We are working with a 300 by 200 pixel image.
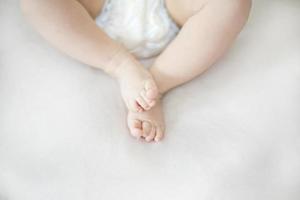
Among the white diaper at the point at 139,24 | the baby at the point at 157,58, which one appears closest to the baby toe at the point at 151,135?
the baby at the point at 157,58

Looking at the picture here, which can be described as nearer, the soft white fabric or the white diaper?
the soft white fabric

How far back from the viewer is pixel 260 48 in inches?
33.4

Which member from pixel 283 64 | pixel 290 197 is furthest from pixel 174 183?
pixel 283 64

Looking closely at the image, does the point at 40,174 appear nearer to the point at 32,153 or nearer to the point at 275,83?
the point at 32,153

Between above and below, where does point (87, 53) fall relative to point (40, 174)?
above

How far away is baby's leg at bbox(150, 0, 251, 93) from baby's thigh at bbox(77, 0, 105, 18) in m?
0.14

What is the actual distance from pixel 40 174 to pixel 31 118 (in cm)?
9

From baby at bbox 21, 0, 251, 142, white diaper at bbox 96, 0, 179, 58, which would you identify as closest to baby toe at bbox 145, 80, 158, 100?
baby at bbox 21, 0, 251, 142

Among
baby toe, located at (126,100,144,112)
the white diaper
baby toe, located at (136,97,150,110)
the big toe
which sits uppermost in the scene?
the white diaper

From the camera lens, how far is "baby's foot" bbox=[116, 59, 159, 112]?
2.46 ft

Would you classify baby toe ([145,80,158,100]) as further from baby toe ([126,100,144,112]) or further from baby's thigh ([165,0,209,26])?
→ baby's thigh ([165,0,209,26])

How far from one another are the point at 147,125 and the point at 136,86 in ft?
0.20

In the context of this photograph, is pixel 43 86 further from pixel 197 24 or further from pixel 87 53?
pixel 197 24

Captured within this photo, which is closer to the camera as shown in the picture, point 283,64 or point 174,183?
point 174,183
